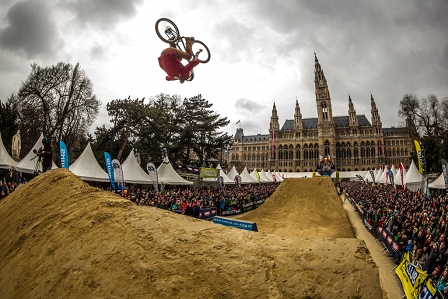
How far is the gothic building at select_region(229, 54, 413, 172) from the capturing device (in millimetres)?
88250

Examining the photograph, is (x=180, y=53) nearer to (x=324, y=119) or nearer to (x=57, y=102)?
(x=57, y=102)

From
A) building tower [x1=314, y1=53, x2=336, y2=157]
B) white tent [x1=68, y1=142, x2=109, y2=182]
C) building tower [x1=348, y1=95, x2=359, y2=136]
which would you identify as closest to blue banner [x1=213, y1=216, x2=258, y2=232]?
white tent [x1=68, y1=142, x2=109, y2=182]

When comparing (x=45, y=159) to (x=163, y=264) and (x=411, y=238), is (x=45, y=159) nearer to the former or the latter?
(x=163, y=264)

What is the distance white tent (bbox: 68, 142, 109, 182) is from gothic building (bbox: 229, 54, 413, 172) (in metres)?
69.3

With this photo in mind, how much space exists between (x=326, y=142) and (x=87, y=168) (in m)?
91.1

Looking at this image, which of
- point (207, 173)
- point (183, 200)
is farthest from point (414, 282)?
point (207, 173)

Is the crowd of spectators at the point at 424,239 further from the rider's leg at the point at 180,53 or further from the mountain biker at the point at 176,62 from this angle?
the rider's leg at the point at 180,53

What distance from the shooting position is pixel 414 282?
628 centimetres

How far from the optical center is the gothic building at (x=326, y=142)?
290 feet

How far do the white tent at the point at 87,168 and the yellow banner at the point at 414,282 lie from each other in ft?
61.5

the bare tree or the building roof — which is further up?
the building roof

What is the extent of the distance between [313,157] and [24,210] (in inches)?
3853

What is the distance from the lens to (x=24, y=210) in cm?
562

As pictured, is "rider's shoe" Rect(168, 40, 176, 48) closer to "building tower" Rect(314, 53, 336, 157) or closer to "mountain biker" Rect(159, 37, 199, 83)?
"mountain biker" Rect(159, 37, 199, 83)
